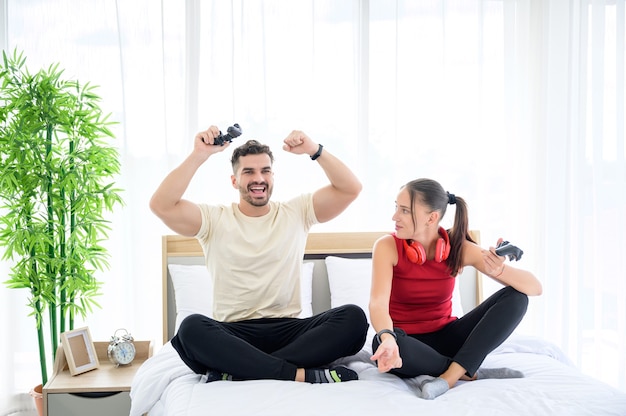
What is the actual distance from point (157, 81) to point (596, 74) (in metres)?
2.55

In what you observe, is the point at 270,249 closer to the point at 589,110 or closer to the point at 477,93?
the point at 477,93

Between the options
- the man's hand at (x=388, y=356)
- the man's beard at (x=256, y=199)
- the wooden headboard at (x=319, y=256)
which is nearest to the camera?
the man's hand at (x=388, y=356)

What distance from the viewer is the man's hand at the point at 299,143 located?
2.51 m

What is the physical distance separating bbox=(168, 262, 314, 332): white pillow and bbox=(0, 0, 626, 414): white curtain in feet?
1.23

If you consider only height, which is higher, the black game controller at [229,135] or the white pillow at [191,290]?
the black game controller at [229,135]

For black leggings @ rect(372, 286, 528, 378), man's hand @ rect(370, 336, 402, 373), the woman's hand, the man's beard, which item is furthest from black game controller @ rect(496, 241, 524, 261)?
the man's beard

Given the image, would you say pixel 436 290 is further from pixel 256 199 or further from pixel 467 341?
pixel 256 199

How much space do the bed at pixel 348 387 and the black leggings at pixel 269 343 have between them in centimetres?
7

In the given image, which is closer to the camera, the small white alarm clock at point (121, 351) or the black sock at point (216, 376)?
the black sock at point (216, 376)

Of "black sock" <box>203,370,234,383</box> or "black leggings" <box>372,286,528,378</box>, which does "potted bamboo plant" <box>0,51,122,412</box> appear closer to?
"black sock" <box>203,370,234,383</box>

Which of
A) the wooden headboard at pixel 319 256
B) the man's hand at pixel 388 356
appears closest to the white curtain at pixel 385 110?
the wooden headboard at pixel 319 256

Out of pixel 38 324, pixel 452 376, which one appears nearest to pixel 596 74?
pixel 452 376

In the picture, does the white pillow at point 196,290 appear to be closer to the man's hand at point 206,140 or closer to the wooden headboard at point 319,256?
the wooden headboard at point 319,256

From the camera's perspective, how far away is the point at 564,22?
3691 mm
